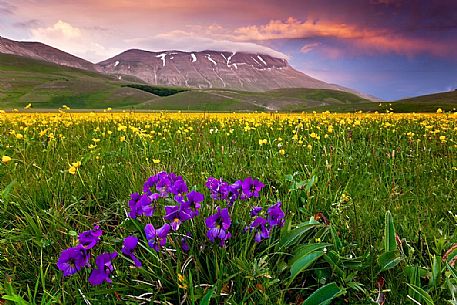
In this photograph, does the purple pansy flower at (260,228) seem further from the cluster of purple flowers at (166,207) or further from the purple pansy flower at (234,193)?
the cluster of purple flowers at (166,207)

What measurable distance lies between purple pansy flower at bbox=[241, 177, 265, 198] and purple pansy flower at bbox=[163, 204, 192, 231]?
16.7 inches

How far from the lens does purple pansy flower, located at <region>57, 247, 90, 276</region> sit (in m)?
1.79

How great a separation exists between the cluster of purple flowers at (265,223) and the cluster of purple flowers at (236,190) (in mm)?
120

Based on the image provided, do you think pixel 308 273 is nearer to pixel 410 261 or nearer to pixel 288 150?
pixel 410 261

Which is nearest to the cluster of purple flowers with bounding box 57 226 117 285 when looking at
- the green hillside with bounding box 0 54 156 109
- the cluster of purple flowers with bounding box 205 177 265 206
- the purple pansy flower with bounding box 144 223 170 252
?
the purple pansy flower with bounding box 144 223 170 252

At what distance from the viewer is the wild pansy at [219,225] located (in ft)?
6.55

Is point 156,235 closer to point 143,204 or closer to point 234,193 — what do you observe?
point 143,204

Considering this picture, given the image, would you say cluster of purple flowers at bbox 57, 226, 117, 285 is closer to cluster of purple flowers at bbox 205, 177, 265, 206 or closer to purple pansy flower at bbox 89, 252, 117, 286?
purple pansy flower at bbox 89, 252, 117, 286

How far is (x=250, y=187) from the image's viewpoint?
93.4 inches

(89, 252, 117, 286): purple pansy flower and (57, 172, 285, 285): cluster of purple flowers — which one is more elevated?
(57, 172, 285, 285): cluster of purple flowers

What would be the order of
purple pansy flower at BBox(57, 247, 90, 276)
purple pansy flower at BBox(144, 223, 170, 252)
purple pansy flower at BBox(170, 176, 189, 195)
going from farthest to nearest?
purple pansy flower at BBox(170, 176, 189, 195) → purple pansy flower at BBox(144, 223, 170, 252) → purple pansy flower at BBox(57, 247, 90, 276)

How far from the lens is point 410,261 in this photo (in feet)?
7.48

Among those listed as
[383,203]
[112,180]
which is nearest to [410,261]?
[383,203]

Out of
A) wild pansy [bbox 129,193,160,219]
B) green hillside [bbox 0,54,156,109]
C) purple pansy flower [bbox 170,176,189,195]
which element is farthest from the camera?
green hillside [bbox 0,54,156,109]
